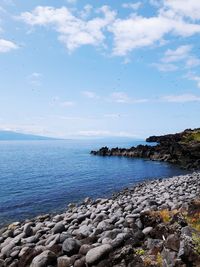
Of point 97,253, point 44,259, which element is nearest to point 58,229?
point 44,259

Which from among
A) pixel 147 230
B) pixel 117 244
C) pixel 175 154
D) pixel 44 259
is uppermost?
pixel 175 154

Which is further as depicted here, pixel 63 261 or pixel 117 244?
pixel 117 244

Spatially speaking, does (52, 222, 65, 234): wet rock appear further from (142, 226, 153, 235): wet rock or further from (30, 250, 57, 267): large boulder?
(142, 226, 153, 235): wet rock

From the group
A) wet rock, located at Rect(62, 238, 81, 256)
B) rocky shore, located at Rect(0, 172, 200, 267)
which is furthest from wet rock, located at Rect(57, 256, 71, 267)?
wet rock, located at Rect(62, 238, 81, 256)

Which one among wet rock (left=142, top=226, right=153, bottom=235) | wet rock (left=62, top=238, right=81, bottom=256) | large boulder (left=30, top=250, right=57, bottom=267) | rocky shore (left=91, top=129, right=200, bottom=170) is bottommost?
large boulder (left=30, top=250, right=57, bottom=267)

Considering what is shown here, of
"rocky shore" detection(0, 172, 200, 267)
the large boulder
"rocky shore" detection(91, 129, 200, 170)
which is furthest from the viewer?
"rocky shore" detection(91, 129, 200, 170)

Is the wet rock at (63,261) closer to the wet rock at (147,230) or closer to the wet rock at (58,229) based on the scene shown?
the wet rock at (147,230)

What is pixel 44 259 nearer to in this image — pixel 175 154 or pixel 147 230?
pixel 147 230

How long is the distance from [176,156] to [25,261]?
58776 millimetres

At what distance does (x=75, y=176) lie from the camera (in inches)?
1916

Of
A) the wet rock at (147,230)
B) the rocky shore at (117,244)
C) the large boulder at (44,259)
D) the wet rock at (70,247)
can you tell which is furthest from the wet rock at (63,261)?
the wet rock at (147,230)

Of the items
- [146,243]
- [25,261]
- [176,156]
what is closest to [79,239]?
[25,261]

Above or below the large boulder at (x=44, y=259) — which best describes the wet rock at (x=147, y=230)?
above

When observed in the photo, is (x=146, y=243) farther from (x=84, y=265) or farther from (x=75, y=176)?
(x=75, y=176)
